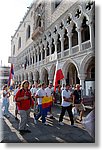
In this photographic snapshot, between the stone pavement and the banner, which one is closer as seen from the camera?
the stone pavement

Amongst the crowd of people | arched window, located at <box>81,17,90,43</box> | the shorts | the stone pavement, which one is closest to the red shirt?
the crowd of people

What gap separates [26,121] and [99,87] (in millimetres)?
1237

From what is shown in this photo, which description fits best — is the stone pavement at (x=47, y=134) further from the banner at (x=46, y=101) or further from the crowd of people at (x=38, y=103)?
the banner at (x=46, y=101)

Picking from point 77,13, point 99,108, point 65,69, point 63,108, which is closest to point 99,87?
point 99,108

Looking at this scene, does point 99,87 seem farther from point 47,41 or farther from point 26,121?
point 47,41

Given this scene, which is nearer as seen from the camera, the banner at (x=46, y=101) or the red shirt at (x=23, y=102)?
the red shirt at (x=23, y=102)

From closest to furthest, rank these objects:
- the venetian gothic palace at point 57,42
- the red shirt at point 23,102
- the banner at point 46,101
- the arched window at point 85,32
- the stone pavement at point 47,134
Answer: the stone pavement at point 47,134 → the red shirt at point 23,102 → the banner at point 46,101 → the venetian gothic palace at point 57,42 → the arched window at point 85,32

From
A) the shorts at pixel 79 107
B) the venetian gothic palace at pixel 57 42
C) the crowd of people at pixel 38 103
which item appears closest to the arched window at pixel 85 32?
the venetian gothic palace at pixel 57 42

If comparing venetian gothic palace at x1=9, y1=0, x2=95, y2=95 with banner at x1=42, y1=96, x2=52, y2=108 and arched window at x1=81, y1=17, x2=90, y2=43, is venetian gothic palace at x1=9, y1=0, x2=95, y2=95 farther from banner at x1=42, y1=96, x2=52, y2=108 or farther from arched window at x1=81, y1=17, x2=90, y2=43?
banner at x1=42, y1=96, x2=52, y2=108

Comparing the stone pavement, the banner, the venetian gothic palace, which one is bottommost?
the stone pavement

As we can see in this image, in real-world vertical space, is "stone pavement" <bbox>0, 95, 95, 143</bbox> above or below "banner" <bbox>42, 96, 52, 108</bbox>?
below

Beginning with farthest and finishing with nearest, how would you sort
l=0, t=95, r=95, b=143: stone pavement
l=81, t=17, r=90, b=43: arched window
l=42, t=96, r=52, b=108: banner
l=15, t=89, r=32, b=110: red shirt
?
l=81, t=17, r=90, b=43: arched window
l=42, t=96, r=52, b=108: banner
l=15, t=89, r=32, b=110: red shirt
l=0, t=95, r=95, b=143: stone pavement

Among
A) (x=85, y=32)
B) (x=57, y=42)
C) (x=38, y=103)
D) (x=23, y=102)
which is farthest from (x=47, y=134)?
(x=57, y=42)

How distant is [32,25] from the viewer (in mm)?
8398
